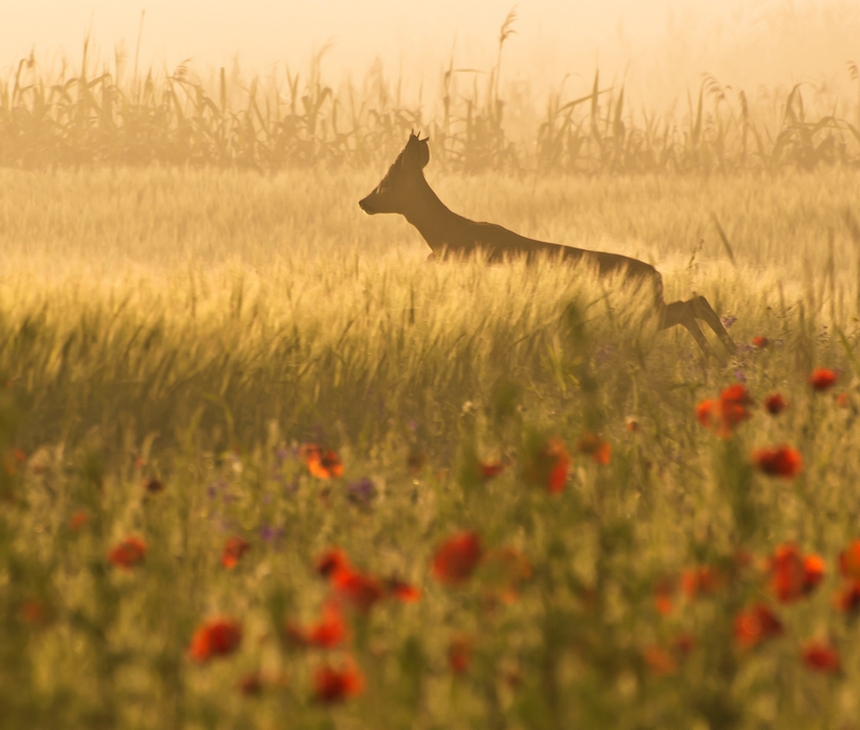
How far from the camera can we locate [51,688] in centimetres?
167

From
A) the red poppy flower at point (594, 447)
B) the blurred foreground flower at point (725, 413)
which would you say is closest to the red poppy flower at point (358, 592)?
the red poppy flower at point (594, 447)

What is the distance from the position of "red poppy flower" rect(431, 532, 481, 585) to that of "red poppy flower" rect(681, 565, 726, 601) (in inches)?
13.9

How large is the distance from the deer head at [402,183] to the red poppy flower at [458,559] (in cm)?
513

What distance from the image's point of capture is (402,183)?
6660mm

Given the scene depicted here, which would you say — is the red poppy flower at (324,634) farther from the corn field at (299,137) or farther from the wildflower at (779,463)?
the corn field at (299,137)

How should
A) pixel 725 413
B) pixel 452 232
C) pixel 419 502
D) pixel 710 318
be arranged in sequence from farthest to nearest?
1. pixel 452 232
2. pixel 710 318
3. pixel 419 502
4. pixel 725 413

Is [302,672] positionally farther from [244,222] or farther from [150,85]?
[150,85]

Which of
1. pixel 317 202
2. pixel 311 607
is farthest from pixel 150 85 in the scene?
pixel 311 607

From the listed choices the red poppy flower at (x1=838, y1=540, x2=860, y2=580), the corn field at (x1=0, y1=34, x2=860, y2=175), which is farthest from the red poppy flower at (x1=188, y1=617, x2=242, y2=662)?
the corn field at (x1=0, y1=34, x2=860, y2=175)

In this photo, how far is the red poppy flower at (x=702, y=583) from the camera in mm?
1738

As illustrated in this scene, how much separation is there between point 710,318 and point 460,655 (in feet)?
13.1

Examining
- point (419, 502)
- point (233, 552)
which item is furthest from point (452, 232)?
point (233, 552)

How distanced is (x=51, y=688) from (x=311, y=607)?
20.9 inches

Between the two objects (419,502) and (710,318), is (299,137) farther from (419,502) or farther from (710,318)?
(419,502)
